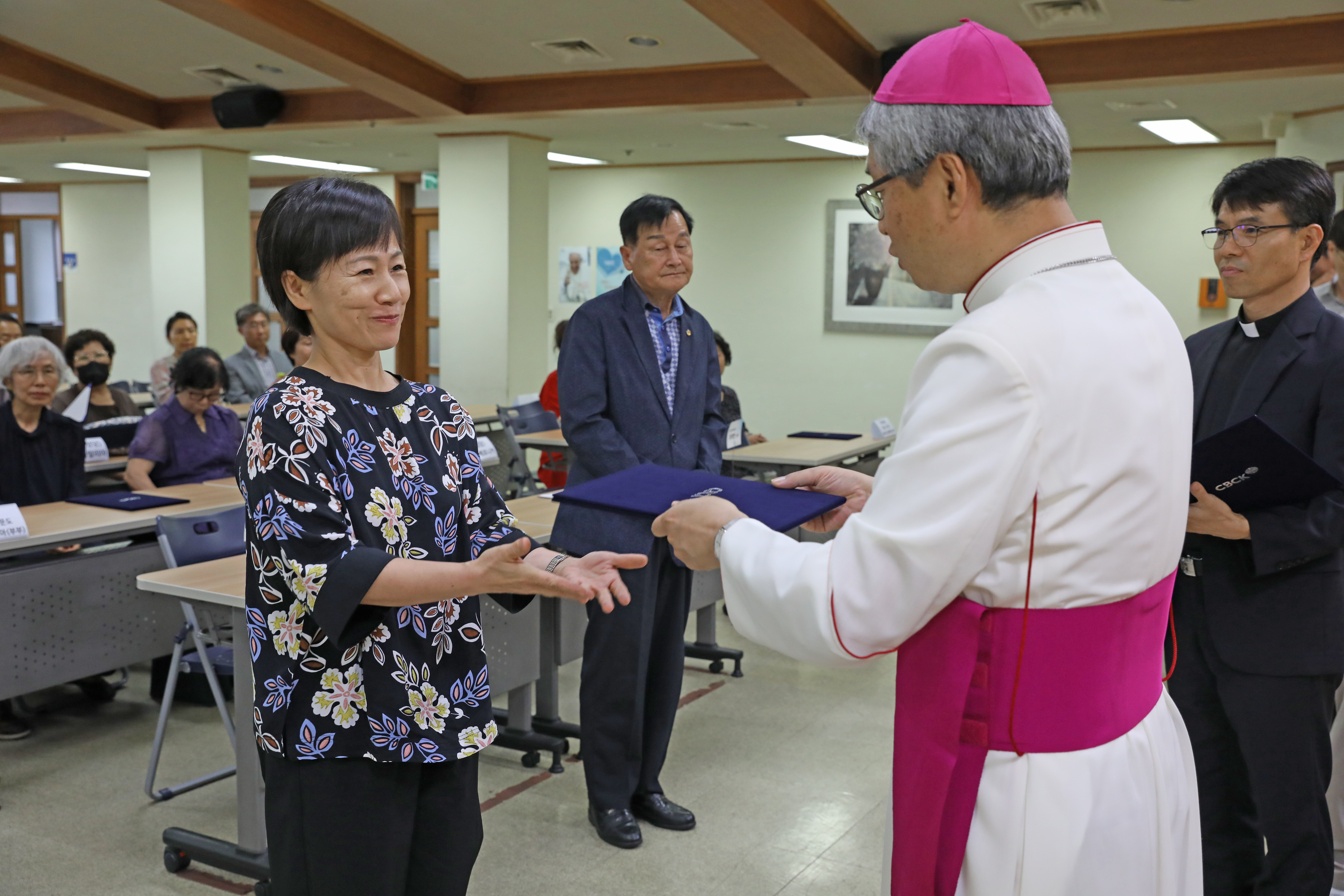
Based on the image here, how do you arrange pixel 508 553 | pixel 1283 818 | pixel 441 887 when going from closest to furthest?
1. pixel 508 553
2. pixel 441 887
3. pixel 1283 818

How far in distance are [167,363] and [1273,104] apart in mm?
8071

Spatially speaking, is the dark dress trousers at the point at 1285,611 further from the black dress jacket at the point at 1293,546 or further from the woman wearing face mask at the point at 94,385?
the woman wearing face mask at the point at 94,385

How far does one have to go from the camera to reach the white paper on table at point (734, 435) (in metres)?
5.82

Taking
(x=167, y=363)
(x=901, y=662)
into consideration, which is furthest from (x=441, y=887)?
Answer: (x=167, y=363)

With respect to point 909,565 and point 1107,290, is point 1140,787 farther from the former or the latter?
point 1107,290

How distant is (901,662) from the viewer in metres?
1.34

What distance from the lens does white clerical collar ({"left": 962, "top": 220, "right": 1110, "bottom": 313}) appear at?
50.5 inches

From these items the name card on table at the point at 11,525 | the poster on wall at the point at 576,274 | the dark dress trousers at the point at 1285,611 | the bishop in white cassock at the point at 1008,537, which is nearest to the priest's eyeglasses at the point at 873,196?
the bishop in white cassock at the point at 1008,537

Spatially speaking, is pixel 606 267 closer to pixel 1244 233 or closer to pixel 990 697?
pixel 1244 233

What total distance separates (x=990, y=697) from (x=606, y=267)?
11159 mm

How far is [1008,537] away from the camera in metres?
1.20

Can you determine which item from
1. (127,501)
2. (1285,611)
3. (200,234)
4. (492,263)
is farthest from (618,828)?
(200,234)

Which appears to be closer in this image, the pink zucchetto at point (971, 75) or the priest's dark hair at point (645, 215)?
the pink zucchetto at point (971, 75)

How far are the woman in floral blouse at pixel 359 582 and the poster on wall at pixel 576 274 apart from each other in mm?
10536
